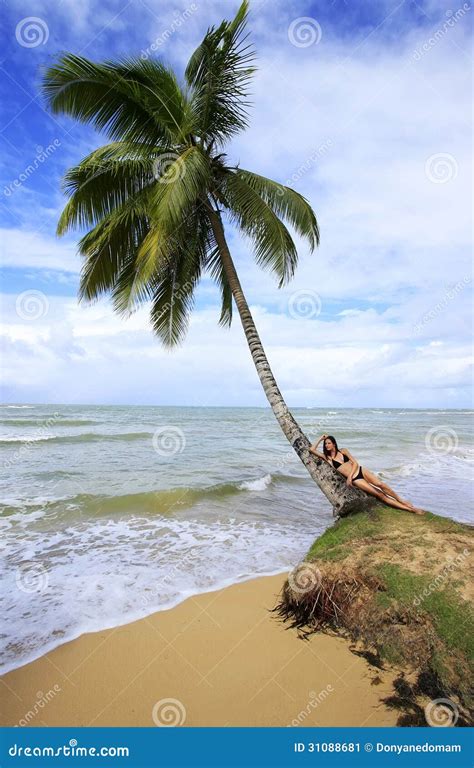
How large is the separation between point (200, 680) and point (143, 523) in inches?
203

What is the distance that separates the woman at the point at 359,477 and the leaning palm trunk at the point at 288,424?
0.40 ft

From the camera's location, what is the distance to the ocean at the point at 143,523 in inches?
200

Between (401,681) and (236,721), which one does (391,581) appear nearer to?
(401,681)

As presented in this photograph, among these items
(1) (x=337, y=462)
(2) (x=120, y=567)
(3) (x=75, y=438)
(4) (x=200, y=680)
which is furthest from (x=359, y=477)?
(3) (x=75, y=438)

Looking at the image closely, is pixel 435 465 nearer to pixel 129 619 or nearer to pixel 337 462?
pixel 337 462

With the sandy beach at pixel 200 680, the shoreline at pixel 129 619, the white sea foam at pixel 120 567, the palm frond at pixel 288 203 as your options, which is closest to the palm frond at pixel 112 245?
the palm frond at pixel 288 203

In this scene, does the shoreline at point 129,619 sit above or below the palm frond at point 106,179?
below

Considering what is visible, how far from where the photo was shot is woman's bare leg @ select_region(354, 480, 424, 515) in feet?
18.9

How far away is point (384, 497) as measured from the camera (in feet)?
19.5

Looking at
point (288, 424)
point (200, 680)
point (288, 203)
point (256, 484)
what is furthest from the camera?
point (256, 484)

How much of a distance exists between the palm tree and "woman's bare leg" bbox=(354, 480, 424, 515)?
1.38 feet

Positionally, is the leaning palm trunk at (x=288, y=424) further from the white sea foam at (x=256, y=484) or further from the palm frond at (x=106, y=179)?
the white sea foam at (x=256, y=484)

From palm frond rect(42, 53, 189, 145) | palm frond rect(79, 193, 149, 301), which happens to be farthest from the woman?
palm frond rect(42, 53, 189, 145)

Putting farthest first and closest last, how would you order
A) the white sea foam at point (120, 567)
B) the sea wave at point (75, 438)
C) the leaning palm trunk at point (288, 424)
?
the sea wave at point (75, 438), the leaning palm trunk at point (288, 424), the white sea foam at point (120, 567)
